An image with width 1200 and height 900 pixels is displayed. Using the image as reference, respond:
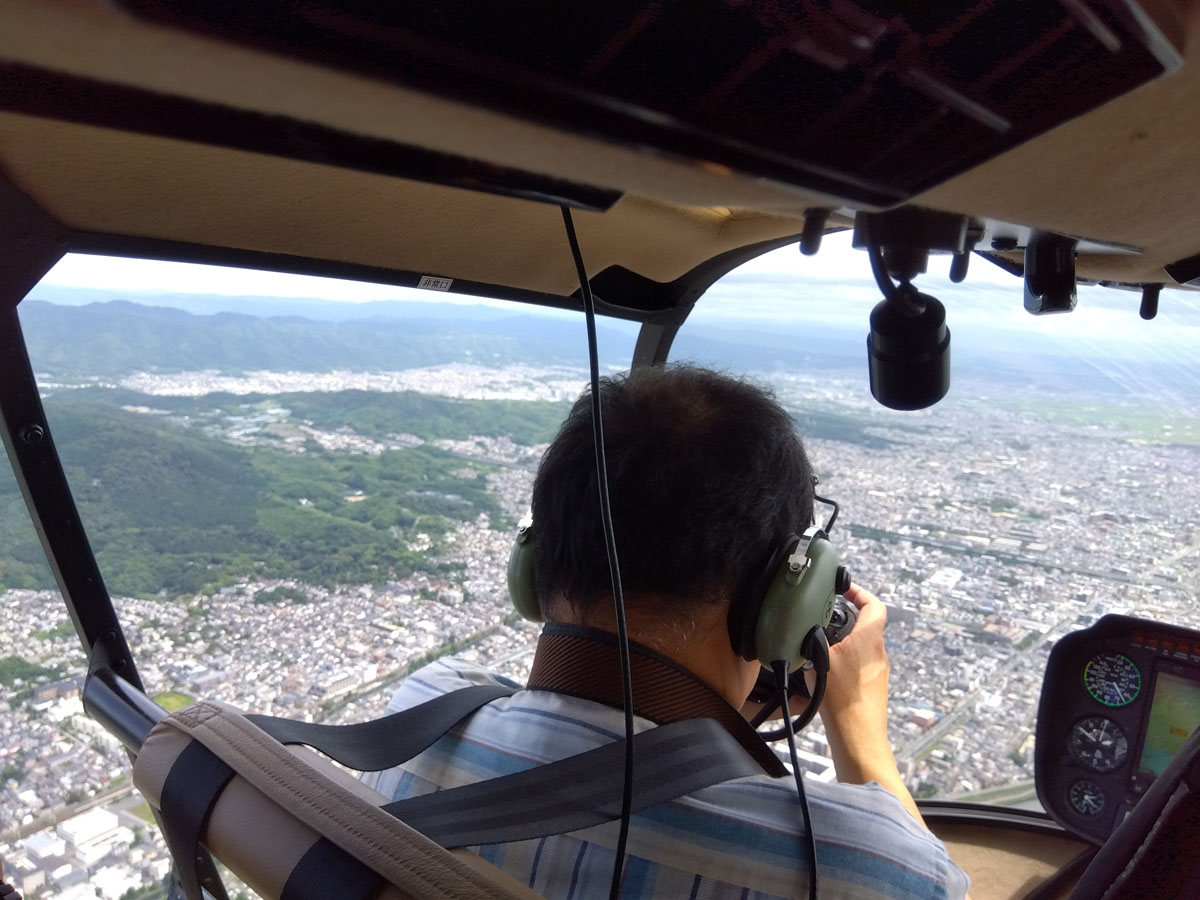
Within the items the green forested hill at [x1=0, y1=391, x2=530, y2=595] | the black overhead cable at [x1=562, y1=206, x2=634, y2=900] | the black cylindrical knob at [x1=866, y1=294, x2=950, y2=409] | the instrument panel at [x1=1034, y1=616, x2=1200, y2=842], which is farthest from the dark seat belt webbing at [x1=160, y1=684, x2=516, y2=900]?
the instrument panel at [x1=1034, y1=616, x2=1200, y2=842]

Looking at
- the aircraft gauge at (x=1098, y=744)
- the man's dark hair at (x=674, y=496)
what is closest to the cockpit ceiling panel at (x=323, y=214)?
the man's dark hair at (x=674, y=496)

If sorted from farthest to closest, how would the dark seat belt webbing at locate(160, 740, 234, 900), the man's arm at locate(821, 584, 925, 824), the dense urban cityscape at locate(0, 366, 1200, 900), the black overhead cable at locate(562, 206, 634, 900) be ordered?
1. the dense urban cityscape at locate(0, 366, 1200, 900)
2. the man's arm at locate(821, 584, 925, 824)
3. the black overhead cable at locate(562, 206, 634, 900)
4. the dark seat belt webbing at locate(160, 740, 234, 900)

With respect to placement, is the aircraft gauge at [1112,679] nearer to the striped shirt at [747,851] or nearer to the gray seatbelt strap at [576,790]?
the striped shirt at [747,851]

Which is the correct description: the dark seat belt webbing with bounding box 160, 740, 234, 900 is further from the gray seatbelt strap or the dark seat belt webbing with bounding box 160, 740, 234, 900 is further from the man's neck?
the man's neck

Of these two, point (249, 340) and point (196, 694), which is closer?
point (196, 694)

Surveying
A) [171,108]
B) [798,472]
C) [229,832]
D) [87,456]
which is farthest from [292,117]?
[87,456]

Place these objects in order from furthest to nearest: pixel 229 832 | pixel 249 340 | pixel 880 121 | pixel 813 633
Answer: pixel 249 340 → pixel 813 633 → pixel 229 832 → pixel 880 121

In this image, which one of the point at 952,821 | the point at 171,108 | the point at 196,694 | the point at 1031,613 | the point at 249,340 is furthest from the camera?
the point at 249,340

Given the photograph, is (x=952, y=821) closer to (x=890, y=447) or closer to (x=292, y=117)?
(x=890, y=447)
